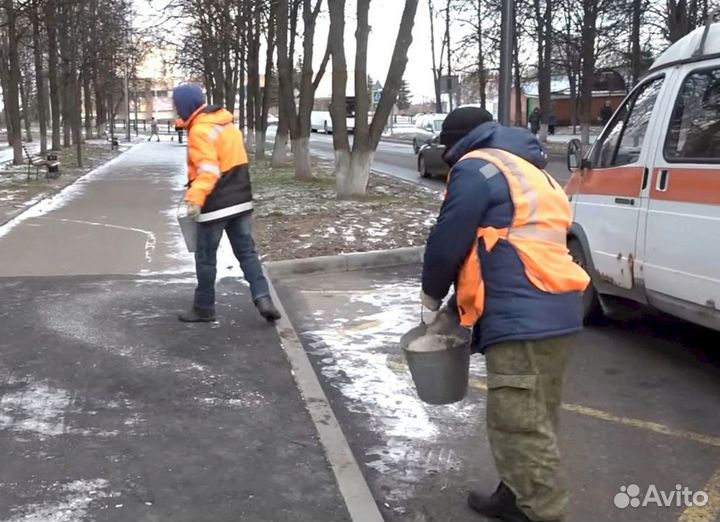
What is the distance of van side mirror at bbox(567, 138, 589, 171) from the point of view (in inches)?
262

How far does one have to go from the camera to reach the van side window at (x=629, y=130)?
6.00 meters

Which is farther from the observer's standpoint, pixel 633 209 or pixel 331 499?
pixel 633 209

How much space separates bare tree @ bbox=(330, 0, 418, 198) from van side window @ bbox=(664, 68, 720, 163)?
9856 mm

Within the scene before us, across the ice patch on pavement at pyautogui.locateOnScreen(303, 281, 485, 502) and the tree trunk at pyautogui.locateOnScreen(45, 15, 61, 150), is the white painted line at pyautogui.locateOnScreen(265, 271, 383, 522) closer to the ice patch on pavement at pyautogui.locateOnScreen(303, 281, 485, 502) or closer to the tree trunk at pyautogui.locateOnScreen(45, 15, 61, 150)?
the ice patch on pavement at pyautogui.locateOnScreen(303, 281, 485, 502)

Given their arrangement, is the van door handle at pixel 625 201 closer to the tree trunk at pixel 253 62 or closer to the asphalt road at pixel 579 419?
the asphalt road at pixel 579 419

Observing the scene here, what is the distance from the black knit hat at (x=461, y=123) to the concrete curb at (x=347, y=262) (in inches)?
228

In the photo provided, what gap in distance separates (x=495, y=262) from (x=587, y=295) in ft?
12.5

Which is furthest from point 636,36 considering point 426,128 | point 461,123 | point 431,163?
point 461,123

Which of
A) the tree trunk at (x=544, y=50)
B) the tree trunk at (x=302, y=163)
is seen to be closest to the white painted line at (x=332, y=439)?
the tree trunk at (x=302, y=163)

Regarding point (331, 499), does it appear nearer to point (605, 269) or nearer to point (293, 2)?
point (605, 269)

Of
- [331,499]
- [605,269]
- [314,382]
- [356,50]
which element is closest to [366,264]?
[605,269]

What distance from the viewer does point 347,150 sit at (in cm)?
1603

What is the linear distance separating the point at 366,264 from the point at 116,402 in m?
5.14

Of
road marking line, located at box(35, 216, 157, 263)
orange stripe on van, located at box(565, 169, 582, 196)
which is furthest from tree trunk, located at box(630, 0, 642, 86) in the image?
orange stripe on van, located at box(565, 169, 582, 196)
